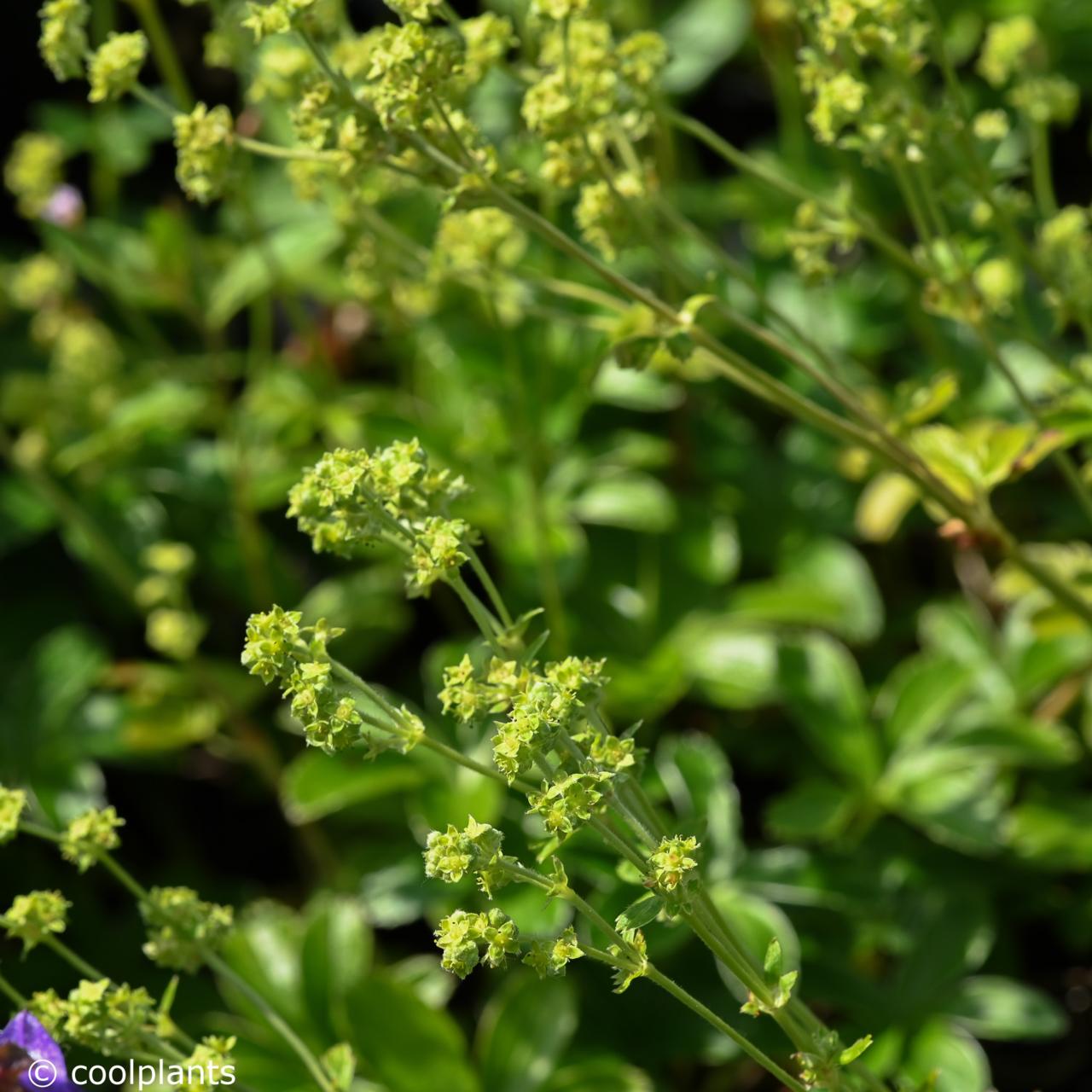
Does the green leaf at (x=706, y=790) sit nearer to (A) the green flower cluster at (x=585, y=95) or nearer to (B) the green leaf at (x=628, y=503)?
(B) the green leaf at (x=628, y=503)

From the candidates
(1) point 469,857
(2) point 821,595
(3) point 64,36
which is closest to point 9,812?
(1) point 469,857

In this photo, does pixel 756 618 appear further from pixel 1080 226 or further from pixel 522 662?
pixel 522 662

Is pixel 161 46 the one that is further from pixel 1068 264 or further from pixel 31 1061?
pixel 31 1061

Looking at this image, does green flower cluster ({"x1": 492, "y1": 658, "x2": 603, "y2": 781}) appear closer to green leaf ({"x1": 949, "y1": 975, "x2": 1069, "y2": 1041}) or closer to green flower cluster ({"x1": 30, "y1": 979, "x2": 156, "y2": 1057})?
green flower cluster ({"x1": 30, "y1": 979, "x2": 156, "y2": 1057})

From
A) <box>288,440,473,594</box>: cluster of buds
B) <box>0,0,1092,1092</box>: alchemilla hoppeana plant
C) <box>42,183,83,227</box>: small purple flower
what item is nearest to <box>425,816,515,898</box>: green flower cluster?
<box>0,0,1092,1092</box>: alchemilla hoppeana plant

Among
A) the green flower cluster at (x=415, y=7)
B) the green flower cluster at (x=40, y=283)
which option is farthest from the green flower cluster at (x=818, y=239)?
the green flower cluster at (x=40, y=283)

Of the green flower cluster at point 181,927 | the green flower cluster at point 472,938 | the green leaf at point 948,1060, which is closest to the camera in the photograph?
the green flower cluster at point 472,938

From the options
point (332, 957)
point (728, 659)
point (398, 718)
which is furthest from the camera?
point (728, 659)

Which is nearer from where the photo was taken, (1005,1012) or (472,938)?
(472,938)
